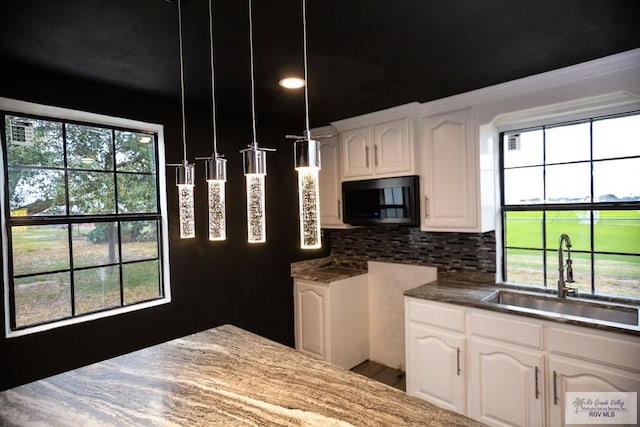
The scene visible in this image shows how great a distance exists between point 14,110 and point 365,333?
10.4 ft

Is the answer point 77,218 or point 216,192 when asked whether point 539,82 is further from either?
point 77,218

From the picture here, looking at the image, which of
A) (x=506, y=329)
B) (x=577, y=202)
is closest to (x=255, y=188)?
(x=506, y=329)

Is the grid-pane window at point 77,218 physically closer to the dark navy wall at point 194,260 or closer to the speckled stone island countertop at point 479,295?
the dark navy wall at point 194,260

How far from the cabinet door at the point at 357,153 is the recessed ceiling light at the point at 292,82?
0.99m

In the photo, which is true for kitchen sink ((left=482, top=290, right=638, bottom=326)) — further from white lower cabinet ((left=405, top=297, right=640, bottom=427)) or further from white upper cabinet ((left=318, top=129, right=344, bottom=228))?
white upper cabinet ((left=318, top=129, right=344, bottom=228))

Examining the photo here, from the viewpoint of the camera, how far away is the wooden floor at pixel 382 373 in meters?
3.00

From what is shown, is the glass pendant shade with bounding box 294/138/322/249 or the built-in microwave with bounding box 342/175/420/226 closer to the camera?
the glass pendant shade with bounding box 294/138/322/249

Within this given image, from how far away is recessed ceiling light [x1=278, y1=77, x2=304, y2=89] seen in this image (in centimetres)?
204

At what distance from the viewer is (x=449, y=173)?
8.59 feet

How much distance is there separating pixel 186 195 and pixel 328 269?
2.29 meters

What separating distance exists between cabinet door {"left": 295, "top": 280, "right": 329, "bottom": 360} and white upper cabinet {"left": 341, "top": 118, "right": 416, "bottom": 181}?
3.66 feet

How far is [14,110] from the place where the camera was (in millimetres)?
1911

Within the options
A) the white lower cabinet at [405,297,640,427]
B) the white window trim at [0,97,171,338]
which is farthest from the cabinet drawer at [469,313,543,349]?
the white window trim at [0,97,171,338]

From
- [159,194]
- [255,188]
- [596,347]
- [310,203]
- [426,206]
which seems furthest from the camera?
[426,206]
